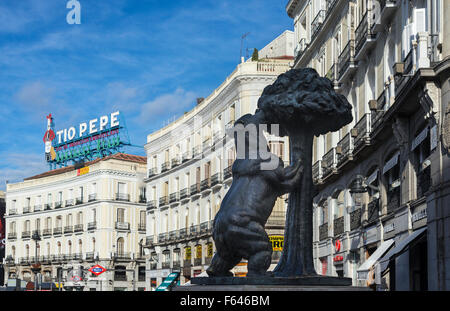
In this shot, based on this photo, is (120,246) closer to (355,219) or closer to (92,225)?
(92,225)

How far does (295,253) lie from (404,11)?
1495cm

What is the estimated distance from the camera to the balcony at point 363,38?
1010 inches

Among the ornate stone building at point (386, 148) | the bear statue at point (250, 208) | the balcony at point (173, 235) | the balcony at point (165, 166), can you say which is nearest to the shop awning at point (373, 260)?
the ornate stone building at point (386, 148)

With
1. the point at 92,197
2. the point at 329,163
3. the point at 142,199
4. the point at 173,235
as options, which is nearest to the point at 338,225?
the point at 329,163

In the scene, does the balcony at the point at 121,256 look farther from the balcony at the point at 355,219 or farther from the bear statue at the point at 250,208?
the bear statue at the point at 250,208

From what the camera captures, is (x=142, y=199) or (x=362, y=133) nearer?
(x=362, y=133)

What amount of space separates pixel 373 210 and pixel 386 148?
9.42 feet

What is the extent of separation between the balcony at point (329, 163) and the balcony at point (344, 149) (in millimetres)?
364

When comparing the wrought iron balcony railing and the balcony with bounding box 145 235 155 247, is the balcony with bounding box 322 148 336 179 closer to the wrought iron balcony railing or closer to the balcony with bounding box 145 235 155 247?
the wrought iron balcony railing

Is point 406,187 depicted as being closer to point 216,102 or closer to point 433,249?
point 433,249

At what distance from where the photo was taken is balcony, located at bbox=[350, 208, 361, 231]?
90.3ft

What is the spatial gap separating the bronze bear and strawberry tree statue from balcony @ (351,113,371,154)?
16.1 m

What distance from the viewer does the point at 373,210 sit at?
25.8 metres
